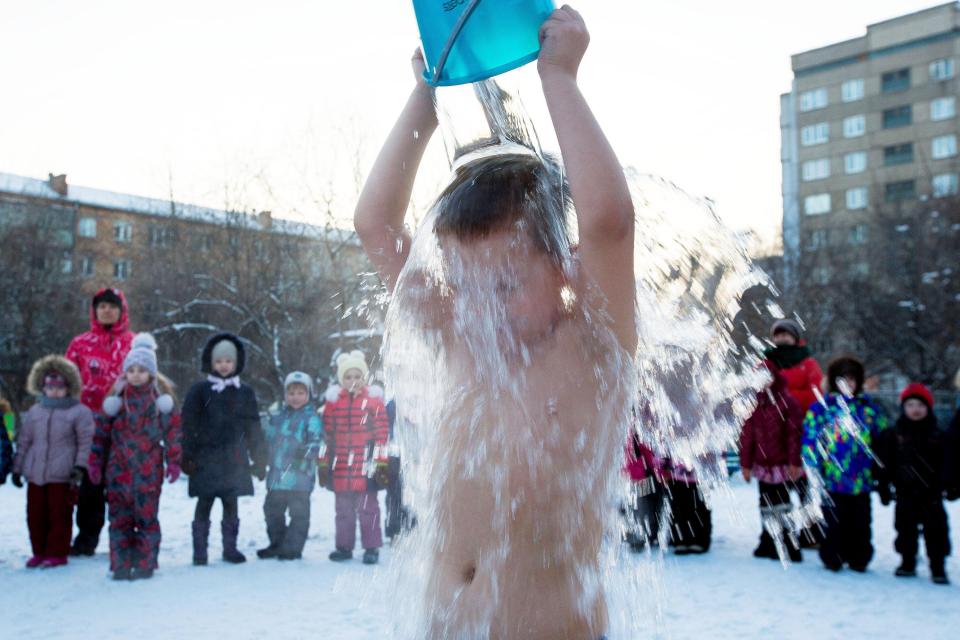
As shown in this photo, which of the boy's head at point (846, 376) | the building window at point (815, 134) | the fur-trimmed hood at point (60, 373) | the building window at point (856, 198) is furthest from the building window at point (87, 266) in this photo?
the building window at point (856, 198)

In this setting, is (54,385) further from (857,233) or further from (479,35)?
(857,233)

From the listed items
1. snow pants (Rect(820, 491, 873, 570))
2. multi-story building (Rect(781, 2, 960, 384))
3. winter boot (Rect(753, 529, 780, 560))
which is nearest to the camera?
snow pants (Rect(820, 491, 873, 570))

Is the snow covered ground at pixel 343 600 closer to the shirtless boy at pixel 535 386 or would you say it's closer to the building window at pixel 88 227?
the shirtless boy at pixel 535 386

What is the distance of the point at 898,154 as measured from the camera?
48.8m

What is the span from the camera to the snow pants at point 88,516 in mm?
6918

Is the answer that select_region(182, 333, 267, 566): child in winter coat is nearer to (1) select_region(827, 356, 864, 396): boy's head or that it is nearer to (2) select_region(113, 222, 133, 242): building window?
(1) select_region(827, 356, 864, 396): boy's head

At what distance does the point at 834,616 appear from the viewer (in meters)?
5.08

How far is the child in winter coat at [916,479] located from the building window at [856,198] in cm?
4740

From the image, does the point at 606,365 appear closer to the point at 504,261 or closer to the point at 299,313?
the point at 504,261

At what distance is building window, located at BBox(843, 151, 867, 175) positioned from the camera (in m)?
49.9

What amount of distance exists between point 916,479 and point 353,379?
486 centimetres

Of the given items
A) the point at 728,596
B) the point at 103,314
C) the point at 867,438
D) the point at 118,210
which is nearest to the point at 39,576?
the point at 103,314

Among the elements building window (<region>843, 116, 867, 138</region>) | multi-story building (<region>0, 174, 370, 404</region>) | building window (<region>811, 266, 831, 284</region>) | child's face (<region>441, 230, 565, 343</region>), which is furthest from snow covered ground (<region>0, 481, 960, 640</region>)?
building window (<region>843, 116, 867, 138</region>)

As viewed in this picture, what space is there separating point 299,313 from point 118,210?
111ft
